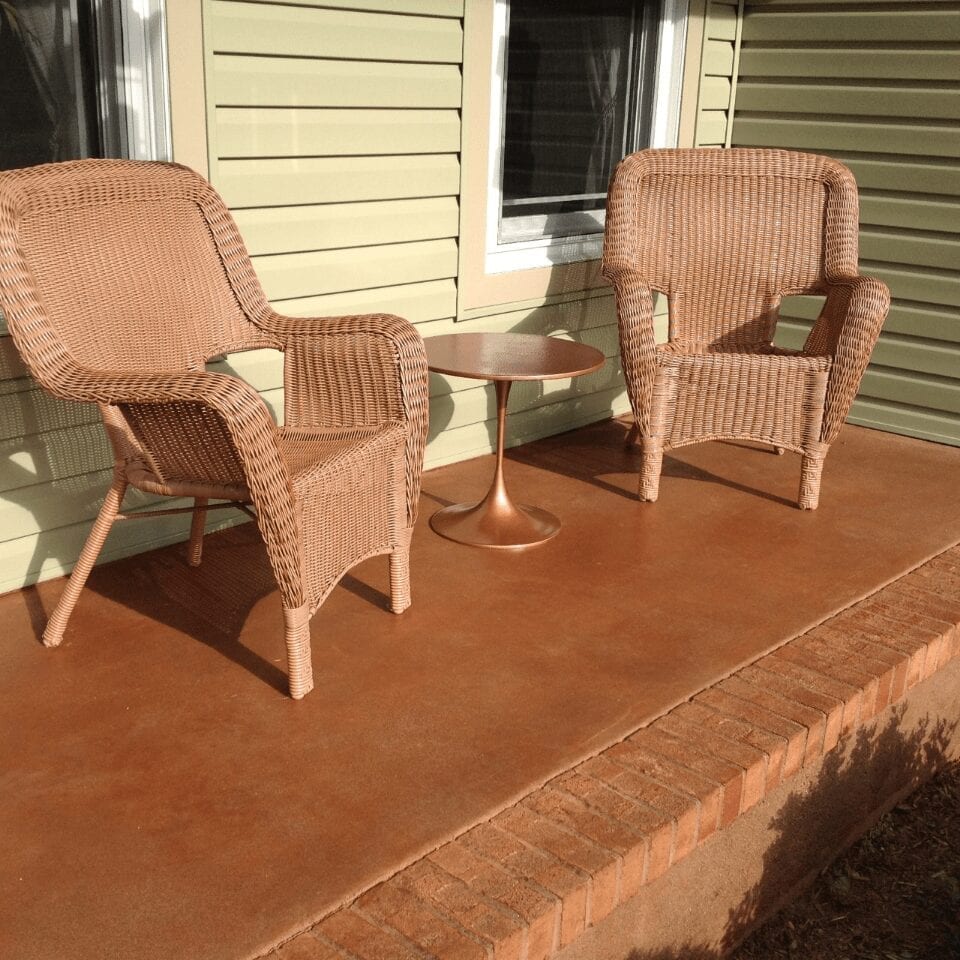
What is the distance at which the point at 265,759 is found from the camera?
209cm

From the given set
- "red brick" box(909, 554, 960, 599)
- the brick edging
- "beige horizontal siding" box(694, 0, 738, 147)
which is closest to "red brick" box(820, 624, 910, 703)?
the brick edging

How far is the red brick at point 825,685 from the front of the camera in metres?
2.31

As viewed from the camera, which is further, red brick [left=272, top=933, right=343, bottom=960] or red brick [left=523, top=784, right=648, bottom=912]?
red brick [left=523, top=784, right=648, bottom=912]

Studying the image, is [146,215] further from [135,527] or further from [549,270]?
[549,270]

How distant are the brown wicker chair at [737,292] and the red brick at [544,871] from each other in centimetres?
179

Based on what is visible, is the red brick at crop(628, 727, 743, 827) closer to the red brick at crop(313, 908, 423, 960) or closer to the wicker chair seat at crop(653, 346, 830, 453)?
the red brick at crop(313, 908, 423, 960)

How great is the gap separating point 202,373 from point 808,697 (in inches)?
53.2

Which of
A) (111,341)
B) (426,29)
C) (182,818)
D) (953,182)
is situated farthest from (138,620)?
(953,182)

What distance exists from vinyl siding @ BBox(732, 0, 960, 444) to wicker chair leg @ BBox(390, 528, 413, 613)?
244cm

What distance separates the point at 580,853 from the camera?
1.81m

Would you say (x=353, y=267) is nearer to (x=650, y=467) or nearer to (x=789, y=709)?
(x=650, y=467)

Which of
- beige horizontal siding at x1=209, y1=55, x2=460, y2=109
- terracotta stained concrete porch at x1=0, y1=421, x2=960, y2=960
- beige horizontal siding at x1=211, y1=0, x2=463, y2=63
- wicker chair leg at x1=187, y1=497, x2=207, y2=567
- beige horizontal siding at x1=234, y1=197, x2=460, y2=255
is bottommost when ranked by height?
terracotta stained concrete porch at x1=0, y1=421, x2=960, y2=960

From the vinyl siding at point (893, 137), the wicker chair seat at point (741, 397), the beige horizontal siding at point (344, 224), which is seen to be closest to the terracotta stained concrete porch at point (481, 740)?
the wicker chair seat at point (741, 397)

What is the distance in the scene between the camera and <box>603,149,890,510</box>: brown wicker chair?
11.0 ft
